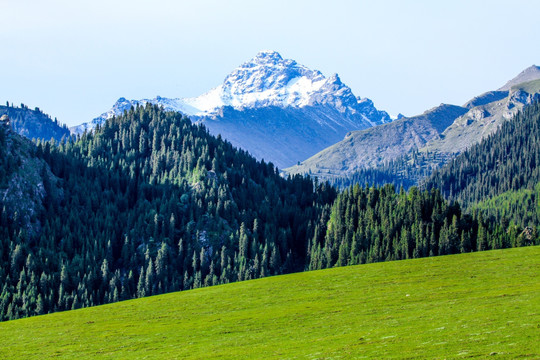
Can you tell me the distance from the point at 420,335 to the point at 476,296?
117ft

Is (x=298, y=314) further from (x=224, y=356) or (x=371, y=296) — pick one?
(x=224, y=356)

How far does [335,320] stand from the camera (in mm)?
101938

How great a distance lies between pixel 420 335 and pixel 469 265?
79.5 metres

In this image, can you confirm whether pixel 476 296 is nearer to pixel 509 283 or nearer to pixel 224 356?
pixel 509 283

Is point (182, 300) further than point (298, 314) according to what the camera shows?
Yes

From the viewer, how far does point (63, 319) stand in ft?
471

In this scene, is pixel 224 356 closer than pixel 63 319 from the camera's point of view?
Yes

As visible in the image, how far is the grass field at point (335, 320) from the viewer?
7375cm

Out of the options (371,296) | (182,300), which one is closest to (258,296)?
(182,300)

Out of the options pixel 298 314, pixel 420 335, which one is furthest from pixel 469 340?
pixel 298 314

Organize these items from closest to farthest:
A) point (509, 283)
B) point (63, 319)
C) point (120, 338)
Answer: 1. point (120, 338)
2. point (509, 283)
3. point (63, 319)

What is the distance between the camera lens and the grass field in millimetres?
73750

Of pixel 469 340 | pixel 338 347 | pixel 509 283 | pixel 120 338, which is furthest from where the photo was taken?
pixel 509 283

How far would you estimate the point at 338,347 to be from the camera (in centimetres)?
7669
